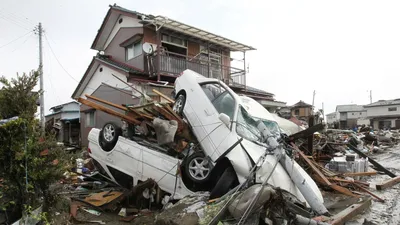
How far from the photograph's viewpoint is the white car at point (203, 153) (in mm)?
4855

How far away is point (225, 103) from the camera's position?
232 inches

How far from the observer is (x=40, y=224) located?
370cm

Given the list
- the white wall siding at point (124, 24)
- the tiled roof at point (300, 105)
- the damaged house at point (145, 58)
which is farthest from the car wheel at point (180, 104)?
the tiled roof at point (300, 105)

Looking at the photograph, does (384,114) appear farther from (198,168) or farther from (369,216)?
(198,168)

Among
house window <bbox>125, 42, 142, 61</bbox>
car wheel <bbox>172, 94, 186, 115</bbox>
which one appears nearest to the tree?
car wheel <bbox>172, 94, 186, 115</bbox>

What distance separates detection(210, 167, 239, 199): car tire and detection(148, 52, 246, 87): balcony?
8.86 m

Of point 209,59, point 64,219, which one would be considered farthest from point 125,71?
point 64,219

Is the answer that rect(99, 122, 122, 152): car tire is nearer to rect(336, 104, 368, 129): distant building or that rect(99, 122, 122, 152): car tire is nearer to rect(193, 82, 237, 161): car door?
rect(193, 82, 237, 161): car door

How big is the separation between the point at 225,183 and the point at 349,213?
2524 mm

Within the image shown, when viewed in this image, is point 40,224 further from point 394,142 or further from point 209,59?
point 394,142

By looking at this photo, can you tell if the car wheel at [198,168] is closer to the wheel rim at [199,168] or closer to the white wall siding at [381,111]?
the wheel rim at [199,168]

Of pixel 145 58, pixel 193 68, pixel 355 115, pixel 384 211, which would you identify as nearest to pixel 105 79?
pixel 145 58

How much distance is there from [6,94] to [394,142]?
2685 centimetres

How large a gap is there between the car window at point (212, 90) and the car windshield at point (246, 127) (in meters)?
0.68
